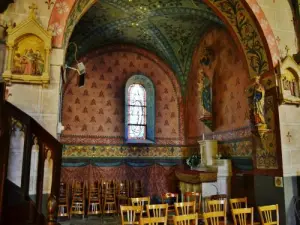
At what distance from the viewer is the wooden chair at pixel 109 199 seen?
8834mm

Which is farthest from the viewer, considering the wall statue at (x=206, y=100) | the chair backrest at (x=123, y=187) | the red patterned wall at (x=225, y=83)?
the chair backrest at (x=123, y=187)

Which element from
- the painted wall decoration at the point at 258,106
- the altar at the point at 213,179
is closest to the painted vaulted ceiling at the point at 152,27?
the painted wall decoration at the point at 258,106

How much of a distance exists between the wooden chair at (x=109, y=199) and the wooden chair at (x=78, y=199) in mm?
688

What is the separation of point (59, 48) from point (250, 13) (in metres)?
4.29

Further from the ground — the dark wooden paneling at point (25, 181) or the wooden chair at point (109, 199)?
the dark wooden paneling at point (25, 181)

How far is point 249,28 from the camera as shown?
6.57 metres

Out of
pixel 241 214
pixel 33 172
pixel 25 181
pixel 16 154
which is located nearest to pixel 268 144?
pixel 241 214

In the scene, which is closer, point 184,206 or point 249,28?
point 184,206

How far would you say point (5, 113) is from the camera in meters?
3.63

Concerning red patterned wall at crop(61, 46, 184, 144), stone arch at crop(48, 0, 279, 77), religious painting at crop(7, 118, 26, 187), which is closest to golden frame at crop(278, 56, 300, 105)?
stone arch at crop(48, 0, 279, 77)

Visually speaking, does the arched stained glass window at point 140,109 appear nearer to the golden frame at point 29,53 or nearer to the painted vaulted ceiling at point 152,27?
the painted vaulted ceiling at point 152,27

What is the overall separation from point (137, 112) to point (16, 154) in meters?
6.80

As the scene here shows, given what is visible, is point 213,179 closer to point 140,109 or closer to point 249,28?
point 249,28

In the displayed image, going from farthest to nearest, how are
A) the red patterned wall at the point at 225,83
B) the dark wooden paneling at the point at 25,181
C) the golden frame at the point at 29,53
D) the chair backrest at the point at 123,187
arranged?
the chair backrest at the point at 123,187 < the red patterned wall at the point at 225,83 < the golden frame at the point at 29,53 < the dark wooden paneling at the point at 25,181
